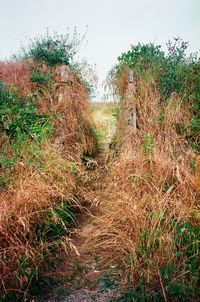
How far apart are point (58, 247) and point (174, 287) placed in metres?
1.59

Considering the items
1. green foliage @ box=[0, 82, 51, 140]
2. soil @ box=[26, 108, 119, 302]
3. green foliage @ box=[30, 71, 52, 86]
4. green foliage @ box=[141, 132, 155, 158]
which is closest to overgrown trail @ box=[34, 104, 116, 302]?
soil @ box=[26, 108, 119, 302]

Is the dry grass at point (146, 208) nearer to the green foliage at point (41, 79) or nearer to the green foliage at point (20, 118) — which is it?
the green foliage at point (20, 118)

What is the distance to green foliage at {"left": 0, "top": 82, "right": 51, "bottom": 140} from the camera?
6.39 metres

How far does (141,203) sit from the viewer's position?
14.1 feet

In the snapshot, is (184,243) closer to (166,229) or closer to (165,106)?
(166,229)

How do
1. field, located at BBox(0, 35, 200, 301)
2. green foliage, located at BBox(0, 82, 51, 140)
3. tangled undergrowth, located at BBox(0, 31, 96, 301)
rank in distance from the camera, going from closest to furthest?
field, located at BBox(0, 35, 200, 301) < tangled undergrowth, located at BBox(0, 31, 96, 301) < green foliage, located at BBox(0, 82, 51, 140)

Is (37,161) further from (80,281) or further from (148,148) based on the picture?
(80,281)

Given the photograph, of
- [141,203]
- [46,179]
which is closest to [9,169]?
[46,179]

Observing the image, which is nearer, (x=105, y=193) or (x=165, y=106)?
(x=105, y=193)

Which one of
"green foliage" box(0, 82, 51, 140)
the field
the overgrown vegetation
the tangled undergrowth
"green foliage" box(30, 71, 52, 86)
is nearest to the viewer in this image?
the overgrown vegetation

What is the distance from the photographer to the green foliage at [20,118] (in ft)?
21.0

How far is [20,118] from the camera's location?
22.2 ft

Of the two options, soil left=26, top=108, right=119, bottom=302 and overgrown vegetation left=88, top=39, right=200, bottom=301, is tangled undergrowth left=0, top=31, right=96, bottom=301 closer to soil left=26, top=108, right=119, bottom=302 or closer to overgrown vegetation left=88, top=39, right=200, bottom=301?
soil left=26, top=108, right=119, bottom=302

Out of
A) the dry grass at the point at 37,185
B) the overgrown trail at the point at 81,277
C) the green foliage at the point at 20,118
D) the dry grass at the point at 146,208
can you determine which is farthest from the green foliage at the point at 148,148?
the green foliage at the point at 20,118
